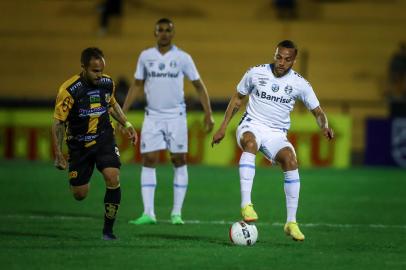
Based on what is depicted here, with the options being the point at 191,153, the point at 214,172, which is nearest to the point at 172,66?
the point at 214,172

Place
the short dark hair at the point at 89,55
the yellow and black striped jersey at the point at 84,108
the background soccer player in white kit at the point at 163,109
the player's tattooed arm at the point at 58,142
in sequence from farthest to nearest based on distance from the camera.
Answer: the background soccer player in white kit at the point at 163,109 < the yellow and black striped jersey at the point at 84,108 < the short dark hair at the point at 89,55 < the player's tattooed arm at the point at 58,142

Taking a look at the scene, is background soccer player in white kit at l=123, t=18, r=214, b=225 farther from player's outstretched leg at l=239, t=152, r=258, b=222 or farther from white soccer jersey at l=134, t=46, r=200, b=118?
player's outstretched leg at l=239, t=152, r=258, b=222

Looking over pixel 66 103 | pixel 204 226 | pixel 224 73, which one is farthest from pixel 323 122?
pixel 224 73

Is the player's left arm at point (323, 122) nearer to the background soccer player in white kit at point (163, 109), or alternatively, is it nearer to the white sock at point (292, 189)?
the white sock at point (292, 189)

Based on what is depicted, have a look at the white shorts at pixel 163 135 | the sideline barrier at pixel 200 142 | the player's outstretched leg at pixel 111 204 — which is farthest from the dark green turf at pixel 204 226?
the sideline barrier at pixel 200 142

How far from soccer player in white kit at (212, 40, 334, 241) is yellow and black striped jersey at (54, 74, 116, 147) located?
1.24 metres

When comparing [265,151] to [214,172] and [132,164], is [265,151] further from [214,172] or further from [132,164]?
[132,164]

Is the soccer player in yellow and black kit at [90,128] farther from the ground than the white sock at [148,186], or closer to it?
farther from the ground

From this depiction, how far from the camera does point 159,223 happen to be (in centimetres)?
1177

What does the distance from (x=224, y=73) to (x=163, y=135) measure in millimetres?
14561

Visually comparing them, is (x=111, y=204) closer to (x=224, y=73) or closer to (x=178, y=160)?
(x=178, y=160)

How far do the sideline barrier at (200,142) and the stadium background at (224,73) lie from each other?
23mm

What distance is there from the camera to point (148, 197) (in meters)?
11.9

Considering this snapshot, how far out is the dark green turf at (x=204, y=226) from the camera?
862cm
